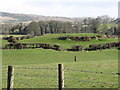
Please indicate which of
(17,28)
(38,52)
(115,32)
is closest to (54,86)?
(38,52)

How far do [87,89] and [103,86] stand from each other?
40.4 inches

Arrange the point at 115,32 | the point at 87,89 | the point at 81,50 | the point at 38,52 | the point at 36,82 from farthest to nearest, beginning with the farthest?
1. the point at 115,32
2. the point at 81,50
3. the point at 38,52
4. the point at 36,82
5. the point at 87,89

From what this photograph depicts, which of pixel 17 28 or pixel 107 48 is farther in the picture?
pixel 17 28

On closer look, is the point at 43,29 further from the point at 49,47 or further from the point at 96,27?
the point at 49,47

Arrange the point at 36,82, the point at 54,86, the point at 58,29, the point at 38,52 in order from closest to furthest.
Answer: the point at 54,86, the point at 36,82, the point at 38,52, the point at 58,29

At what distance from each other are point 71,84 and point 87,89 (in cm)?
152

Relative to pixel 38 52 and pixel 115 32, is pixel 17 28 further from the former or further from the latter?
pixel 38 52

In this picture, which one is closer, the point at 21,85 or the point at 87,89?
the point at 87,89

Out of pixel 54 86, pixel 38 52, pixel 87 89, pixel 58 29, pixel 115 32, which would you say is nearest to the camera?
pixel 87 89

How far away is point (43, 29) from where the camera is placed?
14138 centimetres

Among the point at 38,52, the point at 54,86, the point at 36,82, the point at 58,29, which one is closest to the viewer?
the point at 54,86

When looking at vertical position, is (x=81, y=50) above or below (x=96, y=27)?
below

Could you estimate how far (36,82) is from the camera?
15117 millimetres

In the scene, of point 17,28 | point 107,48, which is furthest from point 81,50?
point 17,28
